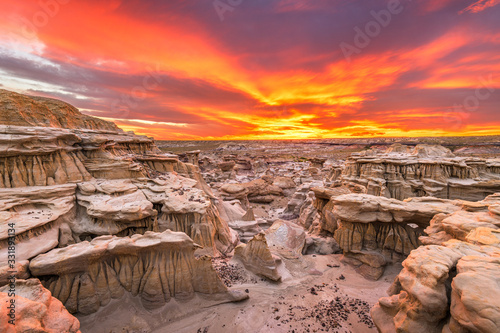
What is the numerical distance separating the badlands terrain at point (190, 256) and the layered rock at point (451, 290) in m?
0.03

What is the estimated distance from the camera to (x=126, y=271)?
908 centimetres

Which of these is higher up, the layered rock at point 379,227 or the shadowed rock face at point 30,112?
the shadowed rock face at point 30,112

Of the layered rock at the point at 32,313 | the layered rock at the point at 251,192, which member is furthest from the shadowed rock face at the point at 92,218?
the layered rock at the point at 251,192

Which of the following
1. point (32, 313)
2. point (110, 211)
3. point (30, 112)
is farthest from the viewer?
point (30, 112)

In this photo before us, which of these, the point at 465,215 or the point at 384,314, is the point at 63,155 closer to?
the point at 384,314

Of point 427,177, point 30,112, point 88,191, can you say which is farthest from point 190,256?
point 427,177

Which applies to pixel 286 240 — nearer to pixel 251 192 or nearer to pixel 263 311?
pixel 263 311

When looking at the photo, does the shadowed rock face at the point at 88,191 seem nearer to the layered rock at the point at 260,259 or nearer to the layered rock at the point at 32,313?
the layered rock at the point at 260,259

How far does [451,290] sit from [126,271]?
12.0m

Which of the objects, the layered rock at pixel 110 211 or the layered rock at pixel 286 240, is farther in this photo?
the layered rock at pixel 286 240

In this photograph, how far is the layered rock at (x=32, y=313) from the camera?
4.28m

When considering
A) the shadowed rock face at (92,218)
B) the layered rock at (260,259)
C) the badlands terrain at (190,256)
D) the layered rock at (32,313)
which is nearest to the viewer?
the layered rock at (32,313)

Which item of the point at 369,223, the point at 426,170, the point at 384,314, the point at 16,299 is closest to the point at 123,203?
the point at 16,299

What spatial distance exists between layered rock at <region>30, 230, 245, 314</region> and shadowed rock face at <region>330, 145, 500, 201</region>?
2074 centimetres
